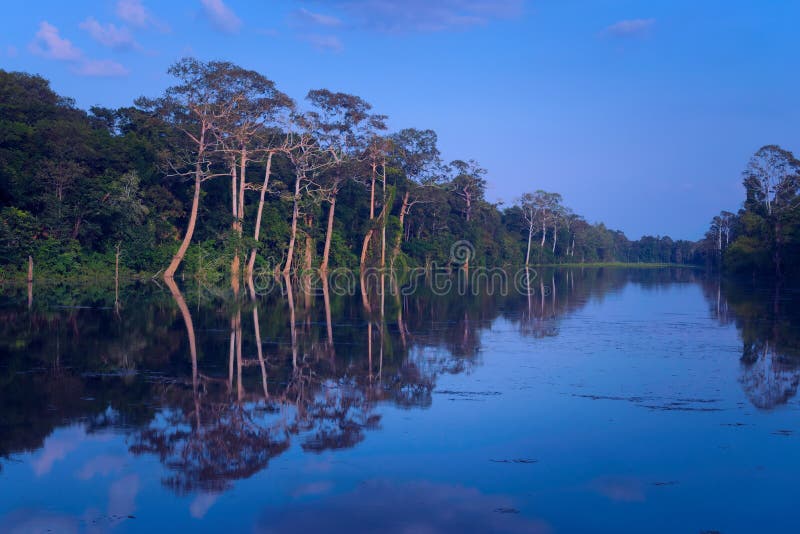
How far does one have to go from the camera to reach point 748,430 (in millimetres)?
7527

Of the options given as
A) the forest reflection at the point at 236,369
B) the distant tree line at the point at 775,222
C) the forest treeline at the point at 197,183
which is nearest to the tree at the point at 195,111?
the forest treeline at the point at 197,183

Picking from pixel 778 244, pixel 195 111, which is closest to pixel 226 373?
pixel 195 111

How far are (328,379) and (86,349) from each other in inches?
197

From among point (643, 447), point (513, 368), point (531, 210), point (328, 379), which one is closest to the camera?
point (643, 447)

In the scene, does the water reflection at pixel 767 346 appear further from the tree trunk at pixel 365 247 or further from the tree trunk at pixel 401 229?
the tree trunk at pixel 401 229

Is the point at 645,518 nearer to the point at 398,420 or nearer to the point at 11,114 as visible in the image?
the point at 398,420

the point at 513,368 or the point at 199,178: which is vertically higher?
the point at 199,178

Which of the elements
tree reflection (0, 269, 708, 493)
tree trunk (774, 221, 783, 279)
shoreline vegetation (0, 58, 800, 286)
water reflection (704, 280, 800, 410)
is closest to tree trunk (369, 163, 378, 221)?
shoreline vegetation (0, 58, 800, 286)

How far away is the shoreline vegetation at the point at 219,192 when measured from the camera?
3158 cm

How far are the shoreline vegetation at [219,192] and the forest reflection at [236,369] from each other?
39.5 ft

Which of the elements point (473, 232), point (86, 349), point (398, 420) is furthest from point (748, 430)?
point (473, 232)

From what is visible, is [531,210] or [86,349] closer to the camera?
[86,349]

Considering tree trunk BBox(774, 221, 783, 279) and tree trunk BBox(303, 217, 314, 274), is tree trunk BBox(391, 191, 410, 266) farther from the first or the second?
tree trunk BBox(774, 221, 783, 279)

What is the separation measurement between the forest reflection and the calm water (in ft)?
0.16
